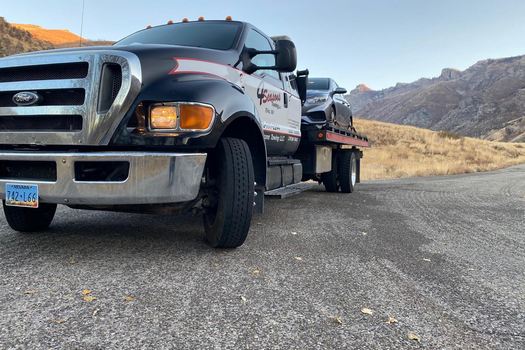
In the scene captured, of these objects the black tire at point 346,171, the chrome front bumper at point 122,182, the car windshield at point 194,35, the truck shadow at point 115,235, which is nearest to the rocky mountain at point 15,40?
the black tire at point 346,171

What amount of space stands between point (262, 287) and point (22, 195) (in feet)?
6.17

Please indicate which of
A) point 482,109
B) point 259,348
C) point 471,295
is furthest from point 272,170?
point 482,109

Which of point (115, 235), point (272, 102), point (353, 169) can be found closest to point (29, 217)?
point (115, 235)

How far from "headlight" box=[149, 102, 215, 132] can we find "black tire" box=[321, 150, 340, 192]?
611cm

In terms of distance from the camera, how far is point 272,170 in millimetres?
4984

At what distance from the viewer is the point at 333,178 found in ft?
29.9

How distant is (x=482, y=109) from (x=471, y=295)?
5116 inches

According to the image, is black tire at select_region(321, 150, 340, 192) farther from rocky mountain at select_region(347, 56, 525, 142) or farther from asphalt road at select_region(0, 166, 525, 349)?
rocky mountain at select_region(347, 56, 525, 142)

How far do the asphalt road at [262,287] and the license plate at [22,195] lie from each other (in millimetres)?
453

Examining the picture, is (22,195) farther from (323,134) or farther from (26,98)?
(323,134)

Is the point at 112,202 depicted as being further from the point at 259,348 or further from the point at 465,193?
the point at 465,193

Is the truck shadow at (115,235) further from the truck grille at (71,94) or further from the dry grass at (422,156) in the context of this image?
the dry grass at (422,156)

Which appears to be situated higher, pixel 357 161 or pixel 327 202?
pixel 357 161

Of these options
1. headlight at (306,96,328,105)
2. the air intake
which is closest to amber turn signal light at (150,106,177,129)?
the air intake
